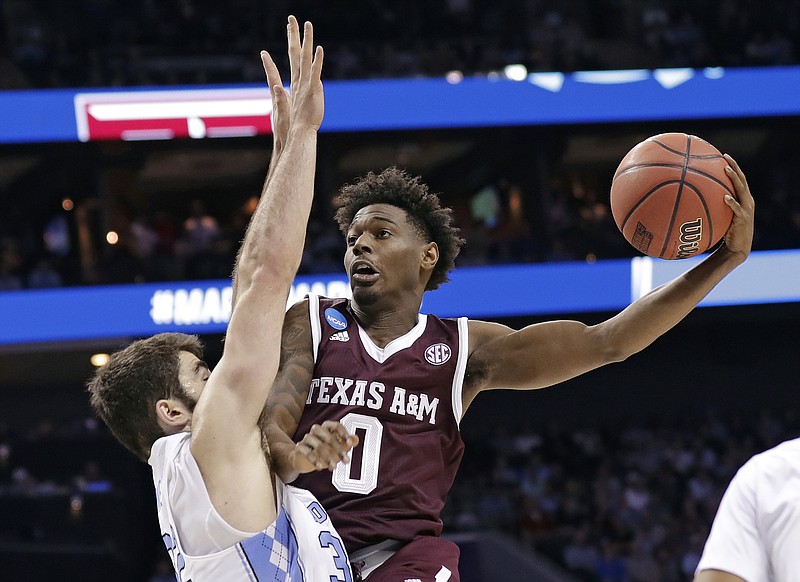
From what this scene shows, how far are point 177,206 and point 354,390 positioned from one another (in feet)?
38.8

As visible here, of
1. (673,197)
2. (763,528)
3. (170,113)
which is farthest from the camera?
(170,113)

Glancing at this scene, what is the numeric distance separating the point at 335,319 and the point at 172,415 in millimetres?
762

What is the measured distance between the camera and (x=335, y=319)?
3.23 m

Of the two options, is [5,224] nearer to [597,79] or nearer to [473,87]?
[473,87]

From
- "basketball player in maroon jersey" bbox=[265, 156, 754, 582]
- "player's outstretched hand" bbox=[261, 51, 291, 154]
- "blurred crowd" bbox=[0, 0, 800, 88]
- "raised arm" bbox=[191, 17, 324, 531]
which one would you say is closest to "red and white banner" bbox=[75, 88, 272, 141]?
"blurred crowd" bbox=[0, 0, 800, 88]

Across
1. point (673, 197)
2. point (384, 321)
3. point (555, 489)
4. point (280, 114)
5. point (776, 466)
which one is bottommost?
point (555, 489)

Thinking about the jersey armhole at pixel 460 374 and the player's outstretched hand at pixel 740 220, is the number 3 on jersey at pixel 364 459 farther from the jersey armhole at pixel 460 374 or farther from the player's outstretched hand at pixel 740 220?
the player's outstretched hand at pixel 740 220

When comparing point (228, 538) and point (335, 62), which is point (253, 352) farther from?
point (335, 62)

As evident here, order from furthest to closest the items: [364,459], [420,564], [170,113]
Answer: [170,113] < [364,459] < [420,564]

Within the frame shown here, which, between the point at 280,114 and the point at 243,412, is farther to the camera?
the point at 280,114

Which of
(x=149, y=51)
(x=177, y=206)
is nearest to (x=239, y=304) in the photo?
(x=149, y=51)

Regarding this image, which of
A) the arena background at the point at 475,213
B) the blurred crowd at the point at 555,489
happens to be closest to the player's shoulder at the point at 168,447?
the arena background at the point at 475,213

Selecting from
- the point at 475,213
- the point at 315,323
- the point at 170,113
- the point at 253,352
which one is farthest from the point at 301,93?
the point at 475,213

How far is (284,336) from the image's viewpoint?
10.5 feet
